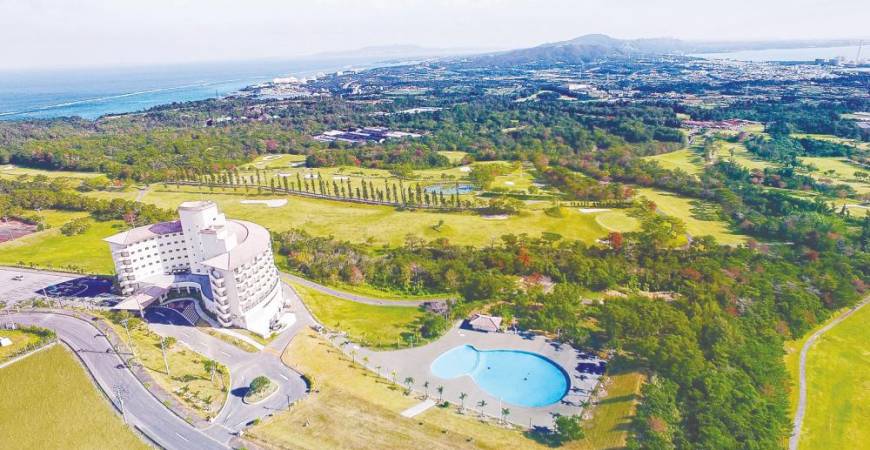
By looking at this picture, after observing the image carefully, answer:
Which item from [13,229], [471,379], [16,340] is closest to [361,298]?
[471,379]

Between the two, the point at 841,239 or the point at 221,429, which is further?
the point at 841,239

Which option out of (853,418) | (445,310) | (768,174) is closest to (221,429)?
(445,310)

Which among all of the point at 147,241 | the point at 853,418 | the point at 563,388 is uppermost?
the point at 147,241

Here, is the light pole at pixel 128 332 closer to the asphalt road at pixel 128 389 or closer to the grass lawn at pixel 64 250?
the asphalt road at pixel 128 389

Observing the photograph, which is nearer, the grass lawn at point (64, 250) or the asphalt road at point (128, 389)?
the asphalt road at point (128, 389)

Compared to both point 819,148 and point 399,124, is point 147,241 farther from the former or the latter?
point 819,148

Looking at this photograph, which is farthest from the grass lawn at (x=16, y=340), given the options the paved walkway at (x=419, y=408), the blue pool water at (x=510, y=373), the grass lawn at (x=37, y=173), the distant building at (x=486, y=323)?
the grass lawn at (x=37, y=173)

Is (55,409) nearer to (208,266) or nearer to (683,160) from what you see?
(208,266)
